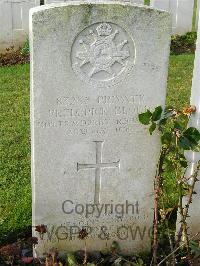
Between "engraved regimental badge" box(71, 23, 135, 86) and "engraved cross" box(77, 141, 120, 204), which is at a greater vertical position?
"engraved regimental badge" box(71, 23, 135, 86)

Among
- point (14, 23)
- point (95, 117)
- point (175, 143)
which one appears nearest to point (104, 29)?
point (95, 117)

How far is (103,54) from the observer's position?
3.55m

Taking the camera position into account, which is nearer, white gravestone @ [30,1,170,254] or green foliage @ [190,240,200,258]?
white gravestone @ [30,1,170,254]

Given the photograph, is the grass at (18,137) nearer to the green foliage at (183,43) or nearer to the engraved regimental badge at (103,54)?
the green foliage at (183,43)

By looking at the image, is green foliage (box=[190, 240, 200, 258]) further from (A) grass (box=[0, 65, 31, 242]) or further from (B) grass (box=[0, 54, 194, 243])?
(A) grass (box=[0, 65, 31, 242])

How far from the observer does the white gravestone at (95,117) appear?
3.44 metres

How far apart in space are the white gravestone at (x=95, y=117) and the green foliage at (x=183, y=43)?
612 centimetres

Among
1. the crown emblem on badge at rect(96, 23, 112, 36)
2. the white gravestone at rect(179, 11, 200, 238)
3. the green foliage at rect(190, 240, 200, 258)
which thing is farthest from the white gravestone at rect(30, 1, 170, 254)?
the green foliage at rect(190, 240, 200, 258)

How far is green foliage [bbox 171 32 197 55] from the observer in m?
9.85

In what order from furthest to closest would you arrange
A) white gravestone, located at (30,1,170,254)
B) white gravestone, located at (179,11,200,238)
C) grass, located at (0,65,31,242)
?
grass, located at (0,65,31,242)
white gravestone, located at (179,11,200,238)
white gravestone, located at (30,1,170,254)

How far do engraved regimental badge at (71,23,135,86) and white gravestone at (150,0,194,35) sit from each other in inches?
280

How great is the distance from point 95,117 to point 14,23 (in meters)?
6.44

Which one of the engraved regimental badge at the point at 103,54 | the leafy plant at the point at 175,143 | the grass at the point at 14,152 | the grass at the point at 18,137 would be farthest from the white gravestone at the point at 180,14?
the engraved regimental badge at the point at 103,54

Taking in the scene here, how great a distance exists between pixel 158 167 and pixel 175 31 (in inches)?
281
